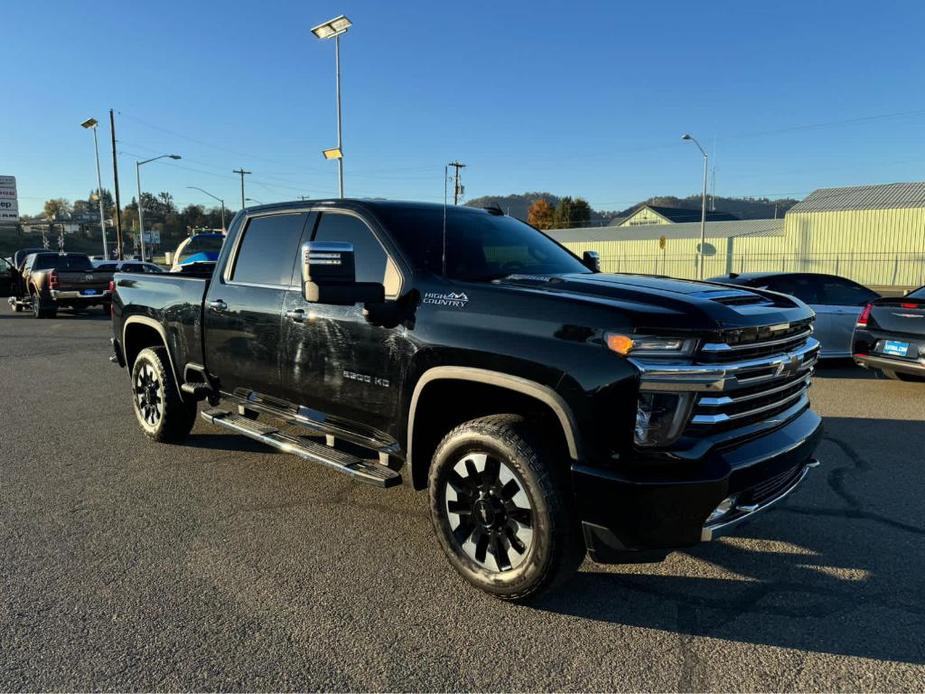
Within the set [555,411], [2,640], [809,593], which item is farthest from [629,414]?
[2,640]

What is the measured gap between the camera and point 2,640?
2875 millimetres

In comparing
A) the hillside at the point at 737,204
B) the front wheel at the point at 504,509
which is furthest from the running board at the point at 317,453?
the hillside at the point at 737,204

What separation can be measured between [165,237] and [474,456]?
5205 inches

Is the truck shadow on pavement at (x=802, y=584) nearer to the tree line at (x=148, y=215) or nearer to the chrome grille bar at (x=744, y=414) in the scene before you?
the chrome grille bar at (x=744, y=414)

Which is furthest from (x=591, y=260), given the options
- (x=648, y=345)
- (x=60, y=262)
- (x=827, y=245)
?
(x=827, y=245)

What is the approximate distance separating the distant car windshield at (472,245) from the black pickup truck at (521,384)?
17 millimetres

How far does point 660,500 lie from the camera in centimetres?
274

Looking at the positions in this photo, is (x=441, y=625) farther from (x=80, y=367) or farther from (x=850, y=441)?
(x=80, y=367)

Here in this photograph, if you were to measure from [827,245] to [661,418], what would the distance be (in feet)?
143

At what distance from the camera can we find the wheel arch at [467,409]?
293 centimetres

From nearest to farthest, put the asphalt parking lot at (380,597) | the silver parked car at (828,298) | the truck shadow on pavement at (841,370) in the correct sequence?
1. the asphalt parking lot at (380,597)
2. the truck shadow on pavement at (841,370)
3. the silver parked car at (828,298)

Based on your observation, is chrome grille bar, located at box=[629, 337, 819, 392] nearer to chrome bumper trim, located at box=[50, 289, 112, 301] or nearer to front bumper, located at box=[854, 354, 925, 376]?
front bumper, located at box=[854, 354, 925, 376]

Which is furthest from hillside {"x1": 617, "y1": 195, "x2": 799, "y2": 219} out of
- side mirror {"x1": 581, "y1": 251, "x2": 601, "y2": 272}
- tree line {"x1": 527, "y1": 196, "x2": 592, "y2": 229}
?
side mirror {"x1": 581, "y1": 251, "x2": 601, "y2": 272}

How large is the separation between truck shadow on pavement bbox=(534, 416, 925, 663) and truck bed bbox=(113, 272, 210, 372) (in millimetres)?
3538
